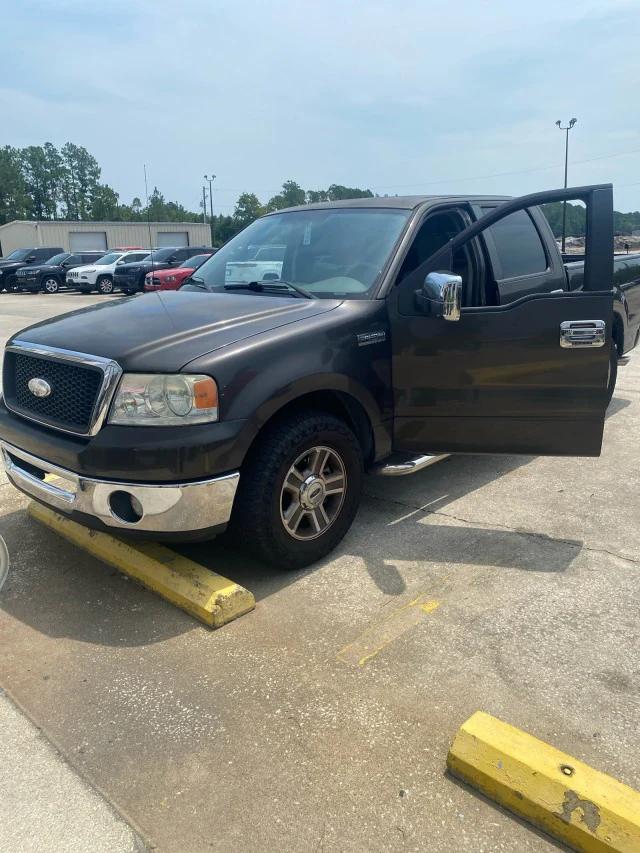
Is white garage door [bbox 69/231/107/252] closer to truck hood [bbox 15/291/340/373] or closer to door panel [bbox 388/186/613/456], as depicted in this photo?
truck hood [bbox 15/291/340/373]

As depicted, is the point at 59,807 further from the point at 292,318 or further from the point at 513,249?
the point at 513,249

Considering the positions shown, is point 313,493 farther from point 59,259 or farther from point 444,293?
point 59,259

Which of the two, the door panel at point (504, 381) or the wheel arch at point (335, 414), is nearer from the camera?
the wheel arch at point (335, 414)

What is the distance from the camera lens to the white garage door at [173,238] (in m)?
Answer: 40.4

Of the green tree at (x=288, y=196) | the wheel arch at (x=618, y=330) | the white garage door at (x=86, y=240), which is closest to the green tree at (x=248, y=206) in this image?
the green tree at (x=288, y=196)

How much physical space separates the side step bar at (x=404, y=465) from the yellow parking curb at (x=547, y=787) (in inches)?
65.4

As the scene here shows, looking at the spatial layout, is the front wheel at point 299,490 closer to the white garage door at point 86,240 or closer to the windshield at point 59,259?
the windshield at point 59,259

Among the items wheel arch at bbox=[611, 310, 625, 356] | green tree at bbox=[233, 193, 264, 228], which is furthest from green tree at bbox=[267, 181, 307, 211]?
wheel arch at bbox=[611, 310, 625, 356]

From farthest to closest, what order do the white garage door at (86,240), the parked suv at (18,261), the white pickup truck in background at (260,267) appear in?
1. the white garage door at (86,240)
2. the parked suv at (18,261)
3. the white pickup truck in background at (260,267)

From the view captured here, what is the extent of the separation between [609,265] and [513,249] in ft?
3.98

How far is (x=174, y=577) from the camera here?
329cm

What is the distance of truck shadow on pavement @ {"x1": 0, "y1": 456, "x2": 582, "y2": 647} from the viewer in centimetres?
315

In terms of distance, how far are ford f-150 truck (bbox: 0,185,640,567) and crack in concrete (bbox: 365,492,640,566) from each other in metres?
0.45

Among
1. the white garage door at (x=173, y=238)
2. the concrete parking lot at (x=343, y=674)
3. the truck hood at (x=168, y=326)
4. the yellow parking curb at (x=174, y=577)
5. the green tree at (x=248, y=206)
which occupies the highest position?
the green tree at (x=248, y=206)
